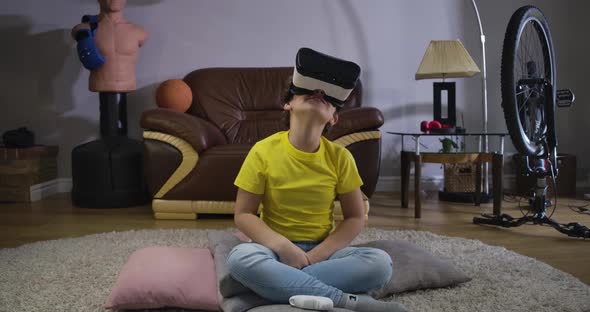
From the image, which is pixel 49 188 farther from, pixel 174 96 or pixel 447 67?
pixel 447 67

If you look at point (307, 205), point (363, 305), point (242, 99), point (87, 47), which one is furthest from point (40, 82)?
point (363, 305)

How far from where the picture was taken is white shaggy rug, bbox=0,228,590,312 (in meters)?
1.62

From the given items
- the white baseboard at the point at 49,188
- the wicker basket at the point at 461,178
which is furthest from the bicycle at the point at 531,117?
the white baseboard at the point at 49,188

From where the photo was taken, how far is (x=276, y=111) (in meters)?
3.88

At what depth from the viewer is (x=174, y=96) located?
12.1 ft

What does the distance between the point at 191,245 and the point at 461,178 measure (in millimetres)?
2164

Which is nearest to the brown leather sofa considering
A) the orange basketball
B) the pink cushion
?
the orange basketball

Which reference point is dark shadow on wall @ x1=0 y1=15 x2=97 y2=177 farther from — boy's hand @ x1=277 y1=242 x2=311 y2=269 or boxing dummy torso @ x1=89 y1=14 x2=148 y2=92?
boy's hand @ x1=277 y1=242 x2=311 y2=269

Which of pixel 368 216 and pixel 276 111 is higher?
pixel 276 111

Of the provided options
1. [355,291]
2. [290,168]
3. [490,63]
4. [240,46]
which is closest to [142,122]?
[240,46]

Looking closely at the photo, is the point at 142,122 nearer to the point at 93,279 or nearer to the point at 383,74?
the point at 93,279

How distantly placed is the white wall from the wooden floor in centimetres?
77

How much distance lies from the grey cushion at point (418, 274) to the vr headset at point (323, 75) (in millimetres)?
609

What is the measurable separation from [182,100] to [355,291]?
8.26 feet
